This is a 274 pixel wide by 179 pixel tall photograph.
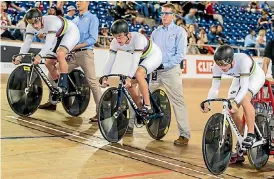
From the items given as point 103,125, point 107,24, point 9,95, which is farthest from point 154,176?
point 107,24

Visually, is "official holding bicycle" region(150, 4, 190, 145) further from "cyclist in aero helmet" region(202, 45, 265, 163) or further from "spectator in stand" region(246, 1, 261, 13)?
"spectator in stand" region(246, 1, 261, 13)

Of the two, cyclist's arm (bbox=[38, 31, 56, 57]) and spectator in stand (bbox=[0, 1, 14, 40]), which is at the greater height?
spectator in stand (bbox=[0, 1, 14, 40])

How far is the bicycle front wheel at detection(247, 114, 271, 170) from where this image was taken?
15.5 ft

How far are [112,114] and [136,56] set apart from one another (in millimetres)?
690

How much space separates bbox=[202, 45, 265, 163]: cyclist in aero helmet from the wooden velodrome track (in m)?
0.53

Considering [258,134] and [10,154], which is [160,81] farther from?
[10,154]

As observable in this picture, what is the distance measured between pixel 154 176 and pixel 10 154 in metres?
1.43

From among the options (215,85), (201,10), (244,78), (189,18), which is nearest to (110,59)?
(215,85)

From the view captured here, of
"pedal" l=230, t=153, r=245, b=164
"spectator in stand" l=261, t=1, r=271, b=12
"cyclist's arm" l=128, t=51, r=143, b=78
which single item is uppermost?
"spectator in stand" l=261, t=1, r=271, b=12

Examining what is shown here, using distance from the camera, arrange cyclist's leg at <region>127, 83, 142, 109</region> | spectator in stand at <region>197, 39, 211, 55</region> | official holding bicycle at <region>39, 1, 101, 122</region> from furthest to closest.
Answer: spectator in stand at <region>197, 39, 211, 55</region>, official holding bicycle at <region>39, 1, 101, 122</region>, cyclist's leg at <region>127, 83, 142, 109</region>

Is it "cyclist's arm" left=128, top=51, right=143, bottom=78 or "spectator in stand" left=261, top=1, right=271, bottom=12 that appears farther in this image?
"spectator in stand" left=261, top=1, right=271, bottom=12

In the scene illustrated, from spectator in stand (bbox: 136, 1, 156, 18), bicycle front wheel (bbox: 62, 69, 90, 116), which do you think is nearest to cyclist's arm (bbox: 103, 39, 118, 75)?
bicycle front wheel (bbox: 62, 69, 90, 116)

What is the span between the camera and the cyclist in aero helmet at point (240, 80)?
436 centimetres

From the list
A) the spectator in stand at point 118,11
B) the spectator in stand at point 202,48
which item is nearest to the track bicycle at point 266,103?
the spectator in stand at point 202,48
